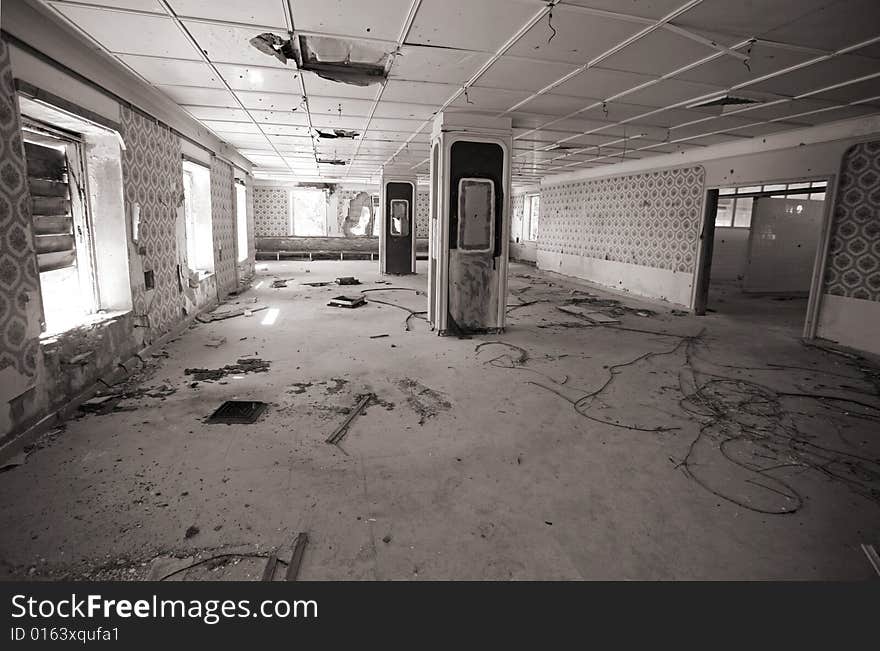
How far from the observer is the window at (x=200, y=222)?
302 inches

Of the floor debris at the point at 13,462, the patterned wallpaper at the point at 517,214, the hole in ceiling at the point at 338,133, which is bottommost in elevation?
the floor debris at the point at 13,462

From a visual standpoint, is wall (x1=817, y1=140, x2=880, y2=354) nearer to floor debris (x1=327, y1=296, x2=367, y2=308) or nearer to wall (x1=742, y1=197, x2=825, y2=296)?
wall (x1=742, y1=197, x2=825, y2=296)

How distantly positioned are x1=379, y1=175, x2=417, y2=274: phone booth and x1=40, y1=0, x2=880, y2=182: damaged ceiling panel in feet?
19.2

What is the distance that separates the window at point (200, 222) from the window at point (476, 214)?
14.9 feet

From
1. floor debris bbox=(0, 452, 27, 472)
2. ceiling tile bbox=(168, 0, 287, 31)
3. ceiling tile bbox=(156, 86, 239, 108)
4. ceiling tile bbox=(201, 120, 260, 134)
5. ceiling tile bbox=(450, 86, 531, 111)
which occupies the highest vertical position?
ceiling tile bbox=(201, 120, 260, 134)

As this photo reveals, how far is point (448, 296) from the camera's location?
614 centimetres

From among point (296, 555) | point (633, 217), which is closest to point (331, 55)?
point (296, 555)

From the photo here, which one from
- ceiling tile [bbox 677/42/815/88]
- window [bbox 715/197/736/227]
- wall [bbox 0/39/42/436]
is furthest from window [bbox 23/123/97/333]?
window [bbox 715/197/736/227]

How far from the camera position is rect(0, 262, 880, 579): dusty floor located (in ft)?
6.66

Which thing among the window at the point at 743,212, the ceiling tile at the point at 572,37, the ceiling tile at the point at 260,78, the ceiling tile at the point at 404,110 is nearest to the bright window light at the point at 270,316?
the ceiling tile at the point at 260,78

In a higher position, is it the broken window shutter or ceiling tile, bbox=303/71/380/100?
ceiling tile, bbox=303/71/380/100

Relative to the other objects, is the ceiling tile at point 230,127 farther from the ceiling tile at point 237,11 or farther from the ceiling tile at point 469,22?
the ceiling tile at point 469,22

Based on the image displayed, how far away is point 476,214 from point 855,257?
4777mm

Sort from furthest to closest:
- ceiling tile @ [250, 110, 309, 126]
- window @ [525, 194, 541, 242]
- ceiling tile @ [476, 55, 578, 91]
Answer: window @ [525, 194, 541, 242] < ceiling tile @ [250, 110, 309, 126] < ceiling tile @ [476, 55, 578, 91]
